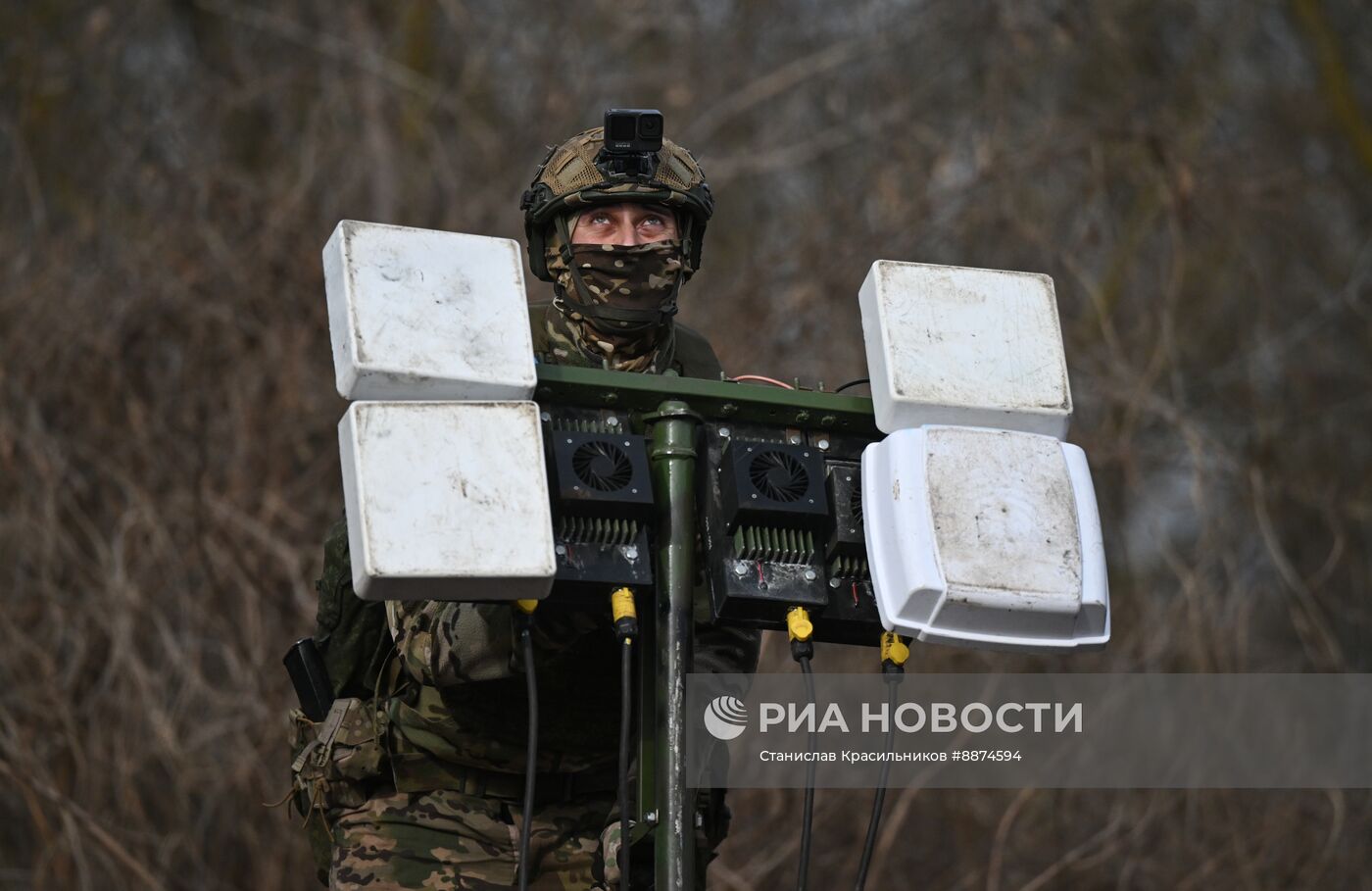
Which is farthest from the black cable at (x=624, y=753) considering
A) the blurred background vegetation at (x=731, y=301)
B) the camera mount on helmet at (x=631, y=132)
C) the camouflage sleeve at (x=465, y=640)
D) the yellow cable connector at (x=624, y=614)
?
the blurred background vegetation at (x=731, y=301)

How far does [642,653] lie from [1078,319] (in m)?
5.70

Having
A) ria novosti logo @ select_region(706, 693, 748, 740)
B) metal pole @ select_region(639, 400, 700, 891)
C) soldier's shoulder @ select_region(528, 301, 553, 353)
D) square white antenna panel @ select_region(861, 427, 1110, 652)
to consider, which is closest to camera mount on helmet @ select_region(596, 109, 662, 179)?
soldier's shoulder @ select_region(528, 301, 553, 353)

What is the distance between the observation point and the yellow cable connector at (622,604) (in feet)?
9.49

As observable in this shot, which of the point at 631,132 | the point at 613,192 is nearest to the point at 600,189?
the point at 613,192

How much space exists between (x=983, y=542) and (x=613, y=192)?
1.22 metres

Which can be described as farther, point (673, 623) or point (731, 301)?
point (731, 301)

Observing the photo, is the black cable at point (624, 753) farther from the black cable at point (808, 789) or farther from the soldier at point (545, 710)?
the soldier at point (545, 710)

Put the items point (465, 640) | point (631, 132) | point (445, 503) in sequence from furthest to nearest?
point (631, 132) < point (465, 640) < point (445, 503)

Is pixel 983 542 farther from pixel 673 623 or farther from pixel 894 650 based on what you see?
pixel 673 623

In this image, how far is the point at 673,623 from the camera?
299 centimetres

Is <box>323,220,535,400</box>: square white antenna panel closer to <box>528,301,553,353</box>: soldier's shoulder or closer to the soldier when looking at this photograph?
the soldier

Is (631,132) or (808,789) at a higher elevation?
(631,132)

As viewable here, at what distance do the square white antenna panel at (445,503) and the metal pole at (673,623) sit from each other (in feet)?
0.85

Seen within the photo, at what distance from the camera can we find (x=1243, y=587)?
7.59m
